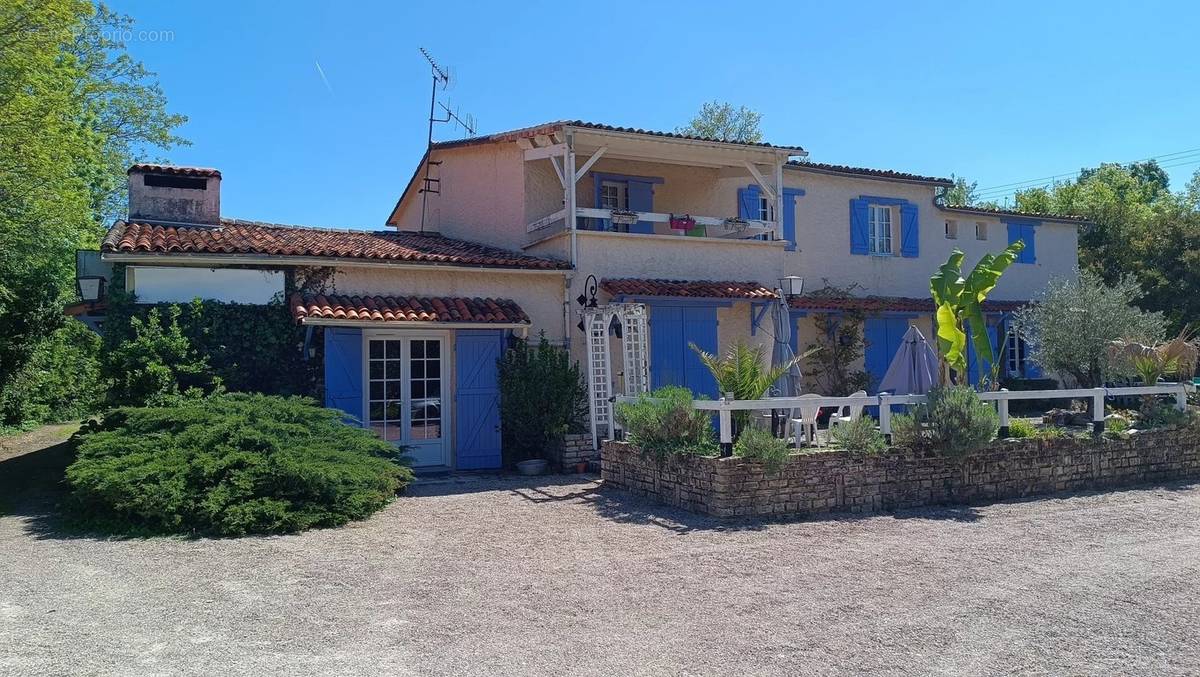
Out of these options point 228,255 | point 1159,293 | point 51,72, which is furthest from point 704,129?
point 228,255

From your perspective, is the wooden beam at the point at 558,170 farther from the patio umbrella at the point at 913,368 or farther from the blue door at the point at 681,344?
the patio umbrella at the point at 913,368

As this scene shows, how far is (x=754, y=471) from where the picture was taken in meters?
8.84

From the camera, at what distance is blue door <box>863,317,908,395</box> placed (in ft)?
56.3

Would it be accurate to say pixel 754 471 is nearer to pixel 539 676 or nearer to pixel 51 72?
pixel 539 676

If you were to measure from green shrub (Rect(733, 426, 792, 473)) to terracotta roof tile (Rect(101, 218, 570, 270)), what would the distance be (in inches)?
202

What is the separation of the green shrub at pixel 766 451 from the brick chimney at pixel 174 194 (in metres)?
9.60

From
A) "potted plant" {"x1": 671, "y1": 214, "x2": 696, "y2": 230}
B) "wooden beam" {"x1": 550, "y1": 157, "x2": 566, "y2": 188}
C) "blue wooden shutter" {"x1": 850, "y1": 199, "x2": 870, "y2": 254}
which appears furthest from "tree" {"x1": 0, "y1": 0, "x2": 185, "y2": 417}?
"blue wooden shutter" {"x1": 850, "y1": 199, "x2": 870, "y2": 254}

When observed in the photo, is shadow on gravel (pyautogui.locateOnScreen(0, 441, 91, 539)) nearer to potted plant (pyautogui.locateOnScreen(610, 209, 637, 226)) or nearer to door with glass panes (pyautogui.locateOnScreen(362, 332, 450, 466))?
door with glass panes (pyautogui.locateOnScreen(362, 332, 450, 466))

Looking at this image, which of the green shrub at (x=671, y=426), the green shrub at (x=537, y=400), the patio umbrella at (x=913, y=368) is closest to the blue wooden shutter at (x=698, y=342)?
the green shrub at (x=537, y=400)

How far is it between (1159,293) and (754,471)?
18.7m

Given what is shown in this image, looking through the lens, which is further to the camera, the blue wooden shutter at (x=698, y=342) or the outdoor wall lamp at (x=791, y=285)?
the outdoor wall lamp at (x=791, y=285)

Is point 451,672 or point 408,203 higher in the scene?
point 408,203

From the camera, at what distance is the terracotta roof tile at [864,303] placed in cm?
1641

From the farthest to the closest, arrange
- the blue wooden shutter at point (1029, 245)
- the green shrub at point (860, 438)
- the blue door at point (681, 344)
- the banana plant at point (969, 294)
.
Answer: the blue wooden shutter at point (1029, 245), the blue door at point (681, 344), the banana plant at point (969, 294), the green shrub at point (860, 438)
